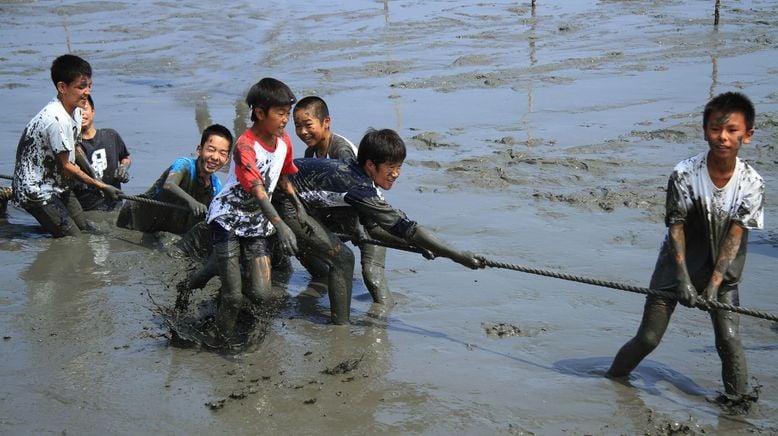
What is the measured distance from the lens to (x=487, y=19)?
17.4m

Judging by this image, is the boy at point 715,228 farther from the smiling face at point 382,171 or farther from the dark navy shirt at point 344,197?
the smiling face at point 382,171

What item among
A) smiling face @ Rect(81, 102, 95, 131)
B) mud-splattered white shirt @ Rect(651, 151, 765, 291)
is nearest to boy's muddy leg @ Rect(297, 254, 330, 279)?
smiling face @ Rect(81, 102, 95, 131)

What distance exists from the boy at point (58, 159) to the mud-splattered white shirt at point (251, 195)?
6.82 ft

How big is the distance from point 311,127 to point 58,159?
221 centimetres

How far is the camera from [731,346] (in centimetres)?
444

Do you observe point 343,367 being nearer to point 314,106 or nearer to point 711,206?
point 314,106

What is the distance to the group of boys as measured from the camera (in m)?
4.32

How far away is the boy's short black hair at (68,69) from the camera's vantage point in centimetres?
652

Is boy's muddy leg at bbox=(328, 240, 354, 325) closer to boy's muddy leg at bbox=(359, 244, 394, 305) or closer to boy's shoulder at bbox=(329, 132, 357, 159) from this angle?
boy's muddy leg at bbox=(359, 244, 394, 305)

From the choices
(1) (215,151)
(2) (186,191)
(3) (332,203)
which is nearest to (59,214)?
(2) (186,191)

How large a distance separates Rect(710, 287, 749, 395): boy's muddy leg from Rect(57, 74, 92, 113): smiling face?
4.54 m

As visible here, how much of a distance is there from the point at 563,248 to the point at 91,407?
3623mm

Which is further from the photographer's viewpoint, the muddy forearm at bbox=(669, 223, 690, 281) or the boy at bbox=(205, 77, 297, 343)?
the boy at bbox=(205, 77, 297, 343)

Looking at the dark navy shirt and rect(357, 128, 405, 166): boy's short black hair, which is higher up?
rect(357, 128, 405, 166): boy's short black hair
